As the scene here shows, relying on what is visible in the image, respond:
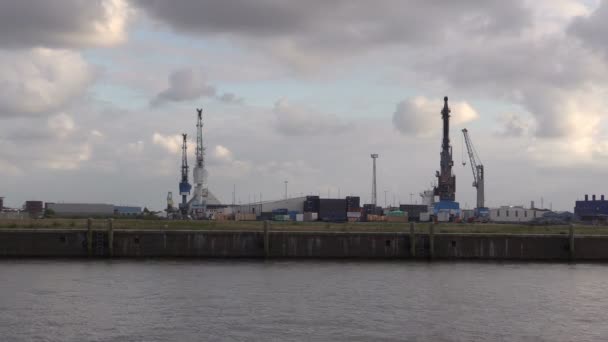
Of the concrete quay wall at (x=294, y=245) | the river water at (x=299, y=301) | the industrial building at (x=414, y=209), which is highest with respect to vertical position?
the industrial building at (x=414, y=209)

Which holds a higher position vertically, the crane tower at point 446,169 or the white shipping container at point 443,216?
the crane tower at point 446,169

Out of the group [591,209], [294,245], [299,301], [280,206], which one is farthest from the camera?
[280,206]

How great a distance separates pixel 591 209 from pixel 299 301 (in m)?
131

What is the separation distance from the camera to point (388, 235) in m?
61.0

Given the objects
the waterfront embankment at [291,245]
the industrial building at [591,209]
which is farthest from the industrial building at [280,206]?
the waterfront embankment at [291,245]

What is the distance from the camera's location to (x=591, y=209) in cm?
15562

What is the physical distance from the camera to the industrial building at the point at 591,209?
149 meters

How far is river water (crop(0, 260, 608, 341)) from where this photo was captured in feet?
110

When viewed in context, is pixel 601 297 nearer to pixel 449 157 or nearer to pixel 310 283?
pixel 310 283

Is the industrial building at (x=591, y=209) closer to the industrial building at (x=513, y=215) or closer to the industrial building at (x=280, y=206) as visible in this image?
the industrial building at (x=513, y=215)

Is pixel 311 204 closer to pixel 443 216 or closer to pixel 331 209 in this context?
pixel 331 209

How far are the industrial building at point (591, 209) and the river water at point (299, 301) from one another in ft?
317

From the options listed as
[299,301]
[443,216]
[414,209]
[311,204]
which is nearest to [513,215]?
[443,216]

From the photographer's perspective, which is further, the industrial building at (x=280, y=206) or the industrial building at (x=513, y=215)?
the industrial building at (x=280, y=206)
